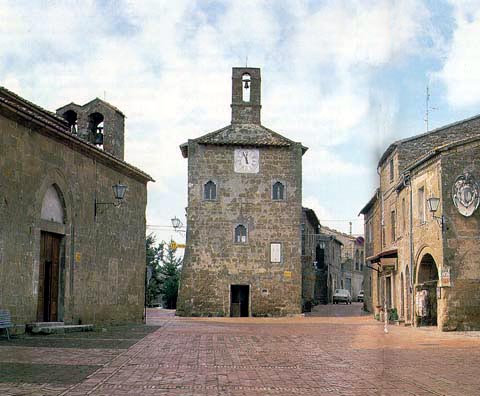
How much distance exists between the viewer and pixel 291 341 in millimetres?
18734

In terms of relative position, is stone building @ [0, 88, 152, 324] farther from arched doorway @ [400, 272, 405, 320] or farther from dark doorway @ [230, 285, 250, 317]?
dark doorway @ [230, 285, 250, 317]

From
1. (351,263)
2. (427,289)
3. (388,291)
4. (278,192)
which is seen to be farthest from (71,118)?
(351,263)

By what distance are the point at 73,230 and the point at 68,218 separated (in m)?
0.53

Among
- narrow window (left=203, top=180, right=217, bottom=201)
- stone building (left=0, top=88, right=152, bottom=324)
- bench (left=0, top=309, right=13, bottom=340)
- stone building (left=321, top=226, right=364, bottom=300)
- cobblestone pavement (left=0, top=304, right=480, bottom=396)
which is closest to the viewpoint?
cobblestone pavement (left=0, top=304, right=480, bottom=396)

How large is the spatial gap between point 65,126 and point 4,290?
9870 millimetres

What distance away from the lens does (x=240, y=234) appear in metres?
39.2

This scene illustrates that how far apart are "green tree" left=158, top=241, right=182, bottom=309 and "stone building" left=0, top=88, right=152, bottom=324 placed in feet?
74.8

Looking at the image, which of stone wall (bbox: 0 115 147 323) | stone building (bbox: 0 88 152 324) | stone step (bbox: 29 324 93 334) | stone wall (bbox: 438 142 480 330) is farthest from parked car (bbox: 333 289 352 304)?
stone step (bbox: 29 324 93 334)

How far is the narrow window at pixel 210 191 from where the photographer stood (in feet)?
129

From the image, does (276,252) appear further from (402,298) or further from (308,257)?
(308,257)

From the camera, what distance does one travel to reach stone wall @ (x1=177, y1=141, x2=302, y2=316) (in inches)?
1517

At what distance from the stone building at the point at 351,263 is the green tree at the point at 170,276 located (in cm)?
3116

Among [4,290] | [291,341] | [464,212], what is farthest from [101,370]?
[464,212]

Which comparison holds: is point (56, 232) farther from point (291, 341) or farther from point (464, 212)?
point (464, 212)
